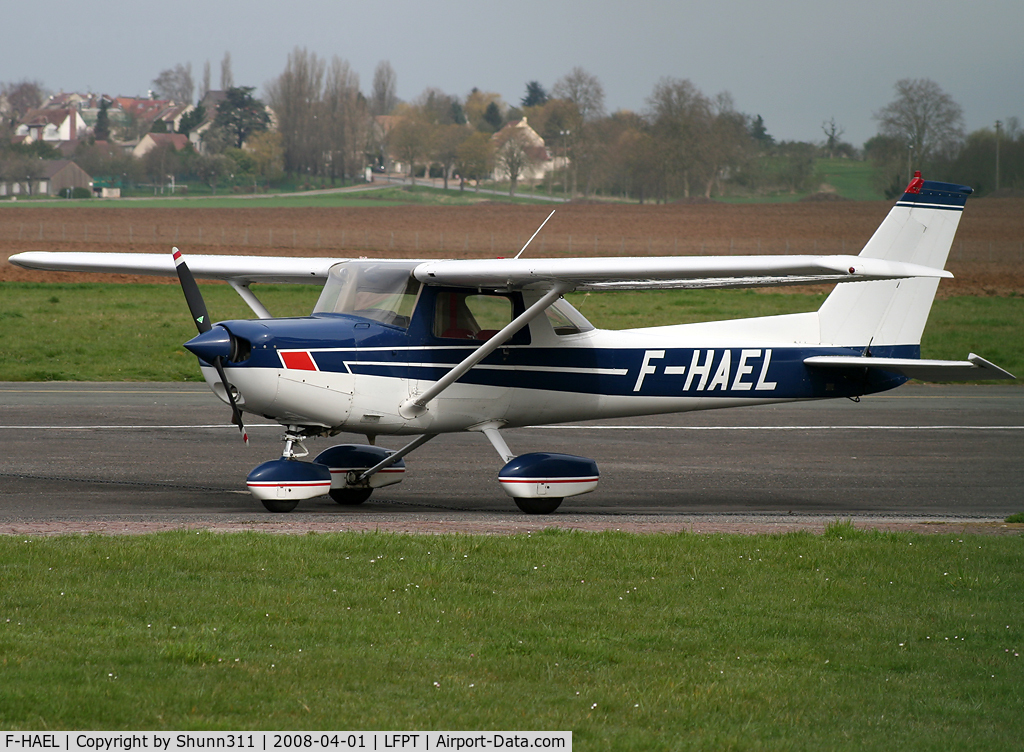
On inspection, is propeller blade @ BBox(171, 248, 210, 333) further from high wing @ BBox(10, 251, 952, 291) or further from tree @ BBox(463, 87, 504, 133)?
tree @ BBox(463, 87, 504, 133)

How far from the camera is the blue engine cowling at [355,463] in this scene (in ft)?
39.2

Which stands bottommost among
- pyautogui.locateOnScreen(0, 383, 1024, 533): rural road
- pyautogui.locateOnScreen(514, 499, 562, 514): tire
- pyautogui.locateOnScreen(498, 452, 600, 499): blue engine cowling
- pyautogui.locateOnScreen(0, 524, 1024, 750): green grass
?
pyautogui.locateOnScreen(0, 383, 1024, 533): rural road

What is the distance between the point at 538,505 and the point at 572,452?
4.07 m

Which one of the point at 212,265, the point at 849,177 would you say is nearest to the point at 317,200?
the point at 849,177

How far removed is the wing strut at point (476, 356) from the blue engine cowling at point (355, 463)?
3.24ft

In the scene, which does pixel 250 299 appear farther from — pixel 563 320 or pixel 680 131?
pixel 680 131

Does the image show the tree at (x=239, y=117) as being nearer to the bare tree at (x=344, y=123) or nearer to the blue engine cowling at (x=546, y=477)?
the bare tree at (x=344, y=123)

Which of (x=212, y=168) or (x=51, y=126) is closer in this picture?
(x=212, y=168)

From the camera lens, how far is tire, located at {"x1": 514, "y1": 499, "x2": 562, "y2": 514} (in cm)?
1150

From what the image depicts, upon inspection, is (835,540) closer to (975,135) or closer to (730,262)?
(730,262)

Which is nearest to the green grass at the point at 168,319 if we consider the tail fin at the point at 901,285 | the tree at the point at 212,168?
the tail fin at the point at 901,285

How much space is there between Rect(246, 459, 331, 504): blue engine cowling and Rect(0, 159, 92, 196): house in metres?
129

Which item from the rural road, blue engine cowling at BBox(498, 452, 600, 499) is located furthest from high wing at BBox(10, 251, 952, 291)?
the rural road

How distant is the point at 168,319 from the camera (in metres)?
30.7
